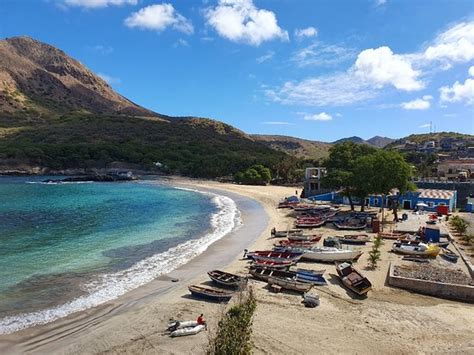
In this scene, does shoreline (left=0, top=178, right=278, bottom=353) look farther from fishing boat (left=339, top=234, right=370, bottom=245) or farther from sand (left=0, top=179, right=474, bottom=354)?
fishing boat (left=339, top=234, right=370, bottom=245)

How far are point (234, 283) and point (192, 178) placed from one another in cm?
11398

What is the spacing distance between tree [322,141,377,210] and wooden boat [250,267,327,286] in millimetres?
28842

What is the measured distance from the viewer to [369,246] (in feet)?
116

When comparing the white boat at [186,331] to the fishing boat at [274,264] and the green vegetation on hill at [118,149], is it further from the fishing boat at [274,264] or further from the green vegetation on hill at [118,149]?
the green vegetation on hill at [118,149]

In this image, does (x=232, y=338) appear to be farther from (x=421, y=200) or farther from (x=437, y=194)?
(x=437, y=194)

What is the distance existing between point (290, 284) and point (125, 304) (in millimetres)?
9667

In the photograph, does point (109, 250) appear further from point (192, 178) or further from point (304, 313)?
point (192, 178)

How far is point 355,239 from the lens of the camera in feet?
121

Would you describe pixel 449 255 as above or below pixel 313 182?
below

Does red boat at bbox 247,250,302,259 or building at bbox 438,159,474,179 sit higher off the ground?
building at bbox 438,159,474,179

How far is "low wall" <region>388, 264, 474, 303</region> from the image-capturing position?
882 inches

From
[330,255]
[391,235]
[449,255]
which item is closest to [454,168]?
[391,235]

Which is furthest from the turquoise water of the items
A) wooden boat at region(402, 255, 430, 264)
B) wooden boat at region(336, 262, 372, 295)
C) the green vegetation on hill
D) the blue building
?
the green vegetation on hill

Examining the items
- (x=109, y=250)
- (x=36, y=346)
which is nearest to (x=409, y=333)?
(x=36, y=346)
